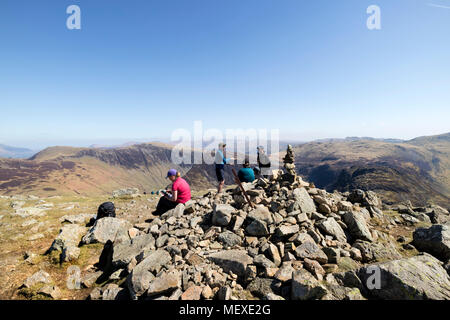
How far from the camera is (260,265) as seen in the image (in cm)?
654

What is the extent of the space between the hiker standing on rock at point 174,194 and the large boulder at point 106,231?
2469 mm

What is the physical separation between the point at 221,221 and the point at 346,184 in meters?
226

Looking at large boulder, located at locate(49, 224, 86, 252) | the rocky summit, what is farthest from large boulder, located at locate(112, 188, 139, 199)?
the rocky summit

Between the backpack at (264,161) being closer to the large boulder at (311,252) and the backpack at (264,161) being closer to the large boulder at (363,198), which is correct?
the large boulder at (363,198)

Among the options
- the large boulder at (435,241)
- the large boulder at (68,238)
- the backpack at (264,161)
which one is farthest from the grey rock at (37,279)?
the large boulder at (435,241)

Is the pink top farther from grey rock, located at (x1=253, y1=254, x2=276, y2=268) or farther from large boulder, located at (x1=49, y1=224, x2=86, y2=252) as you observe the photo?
grey rock, located at (x1=253, y1=254, x2=276, y2=268)

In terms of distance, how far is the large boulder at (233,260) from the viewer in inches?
253

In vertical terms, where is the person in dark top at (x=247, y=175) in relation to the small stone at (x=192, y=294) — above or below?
above

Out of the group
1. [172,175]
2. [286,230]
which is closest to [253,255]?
[286,230]

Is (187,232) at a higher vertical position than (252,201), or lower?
lower

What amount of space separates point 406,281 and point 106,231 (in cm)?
1342

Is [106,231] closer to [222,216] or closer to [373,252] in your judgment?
[222,216]
